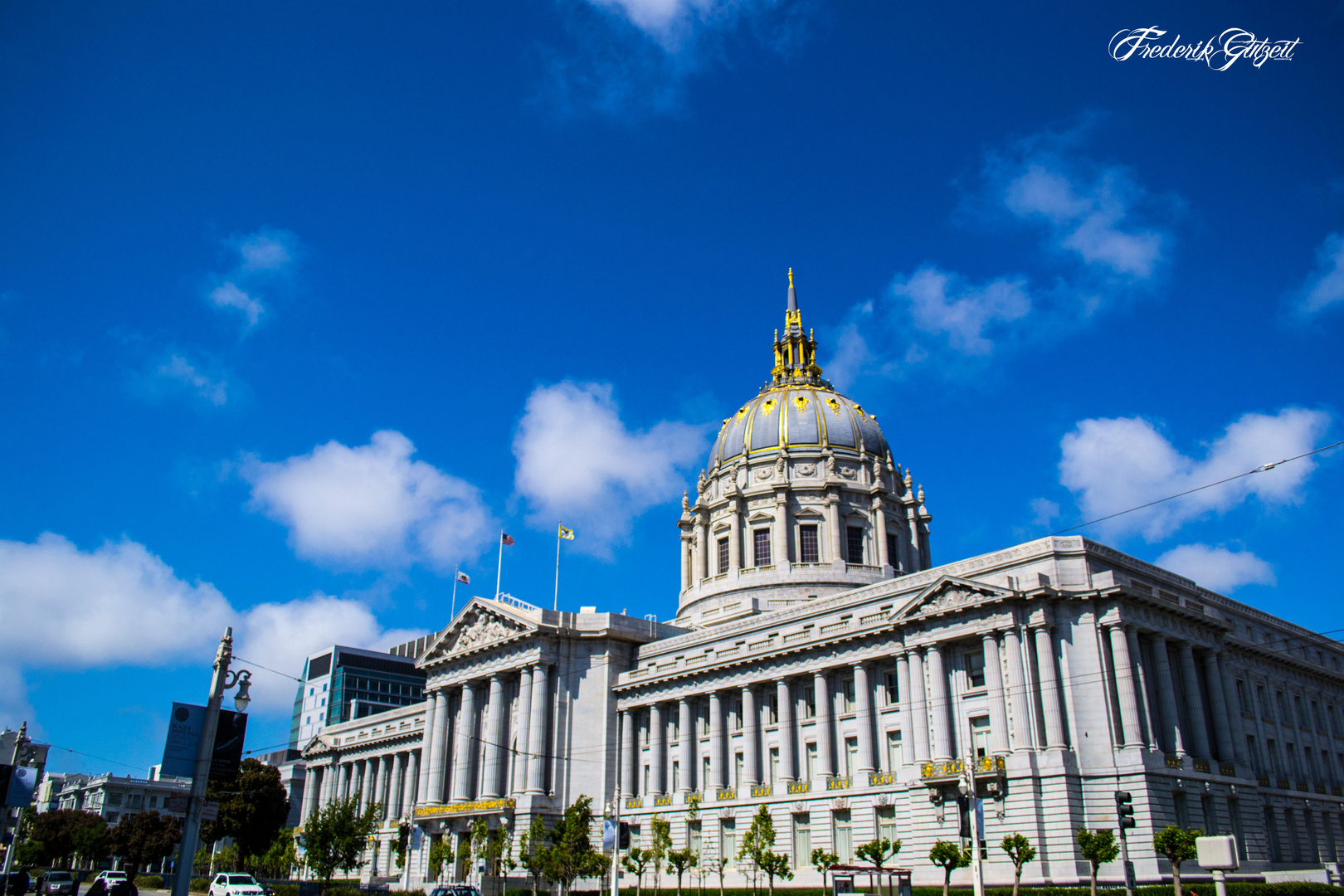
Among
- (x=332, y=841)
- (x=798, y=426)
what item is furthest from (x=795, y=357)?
(x=332, y=841)

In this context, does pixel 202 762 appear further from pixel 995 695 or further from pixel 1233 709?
pixel 1233 709

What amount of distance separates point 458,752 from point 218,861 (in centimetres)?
2814

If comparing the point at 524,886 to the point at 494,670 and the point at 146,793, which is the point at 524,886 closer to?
the point at 494,670

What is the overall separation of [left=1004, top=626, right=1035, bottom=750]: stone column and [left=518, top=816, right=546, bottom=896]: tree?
28.9 metres

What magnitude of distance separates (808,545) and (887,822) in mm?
37332

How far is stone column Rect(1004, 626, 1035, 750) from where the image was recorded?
5238 centimetres

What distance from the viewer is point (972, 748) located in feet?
173

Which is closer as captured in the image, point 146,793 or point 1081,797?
point 1081,797

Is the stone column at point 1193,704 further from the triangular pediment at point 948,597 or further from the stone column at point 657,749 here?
the stone column at point 657,749

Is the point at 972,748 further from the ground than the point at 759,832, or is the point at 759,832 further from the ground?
the point at 972,748

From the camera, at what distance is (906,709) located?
58.3m

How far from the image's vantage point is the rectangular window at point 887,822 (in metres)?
57.2

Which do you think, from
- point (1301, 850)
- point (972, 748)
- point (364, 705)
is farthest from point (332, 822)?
point (364, 705)

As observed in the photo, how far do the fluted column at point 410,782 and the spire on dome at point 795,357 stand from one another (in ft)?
172
